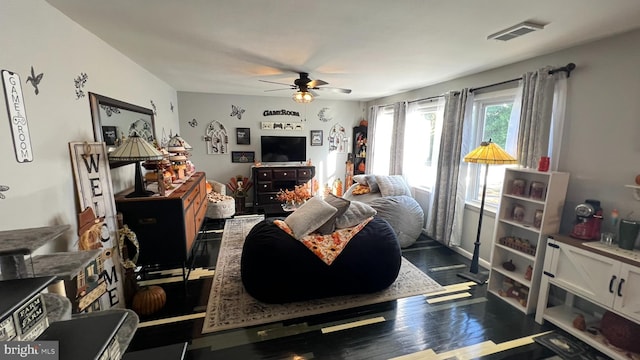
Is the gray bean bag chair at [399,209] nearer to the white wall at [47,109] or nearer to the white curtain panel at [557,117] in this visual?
the white curtain panel at [557,117]

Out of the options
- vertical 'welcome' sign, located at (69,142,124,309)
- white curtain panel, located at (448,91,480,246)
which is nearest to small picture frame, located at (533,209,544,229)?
white curtain panel, located at (448,91,480,246)

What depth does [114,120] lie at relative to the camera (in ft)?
8.20

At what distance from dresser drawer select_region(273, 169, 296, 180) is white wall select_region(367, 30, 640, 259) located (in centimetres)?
424

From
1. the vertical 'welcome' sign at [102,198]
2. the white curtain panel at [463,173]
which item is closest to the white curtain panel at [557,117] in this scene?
the white curtain panel at [463,173]

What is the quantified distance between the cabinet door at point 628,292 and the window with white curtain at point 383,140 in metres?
3.75

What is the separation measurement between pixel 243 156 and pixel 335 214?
146 inches

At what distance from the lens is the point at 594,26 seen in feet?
6.35

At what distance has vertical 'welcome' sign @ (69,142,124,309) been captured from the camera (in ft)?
6.39

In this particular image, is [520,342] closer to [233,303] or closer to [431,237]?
[431,237]

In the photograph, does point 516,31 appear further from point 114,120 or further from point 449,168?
point 114,120

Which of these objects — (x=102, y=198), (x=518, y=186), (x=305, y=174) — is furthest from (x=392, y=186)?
(x=102, y=198)

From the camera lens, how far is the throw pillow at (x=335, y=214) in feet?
8.57

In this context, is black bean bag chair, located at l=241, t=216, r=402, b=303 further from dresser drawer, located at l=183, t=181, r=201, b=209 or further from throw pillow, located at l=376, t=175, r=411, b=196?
throw pillow, located at l=376, t=175, r=411, b=196

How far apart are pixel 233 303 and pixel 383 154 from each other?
4.16m
